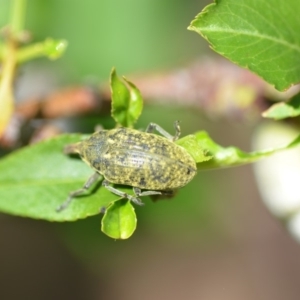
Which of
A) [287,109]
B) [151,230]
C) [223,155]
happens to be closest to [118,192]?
[223,155]

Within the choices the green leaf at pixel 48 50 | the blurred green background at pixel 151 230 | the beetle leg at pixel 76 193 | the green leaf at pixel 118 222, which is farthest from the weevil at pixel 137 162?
the blurred green background at pixel 151 230

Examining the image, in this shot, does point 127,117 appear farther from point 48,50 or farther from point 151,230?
point 151,230

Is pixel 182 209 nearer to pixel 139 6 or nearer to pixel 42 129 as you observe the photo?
pixel 139 6

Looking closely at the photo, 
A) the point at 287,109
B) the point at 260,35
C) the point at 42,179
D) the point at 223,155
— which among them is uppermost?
the point at 260,35

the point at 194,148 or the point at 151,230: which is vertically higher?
the point at 194,148

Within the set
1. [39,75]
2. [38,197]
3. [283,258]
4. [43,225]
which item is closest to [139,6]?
[39,75]
